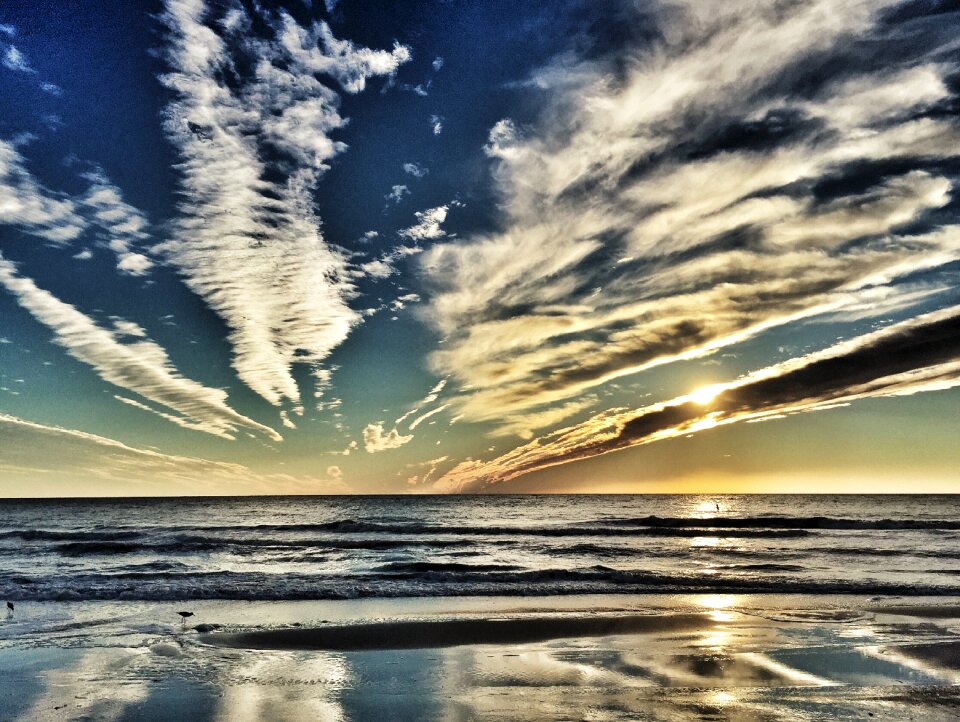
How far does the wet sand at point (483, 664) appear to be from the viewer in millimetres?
8062

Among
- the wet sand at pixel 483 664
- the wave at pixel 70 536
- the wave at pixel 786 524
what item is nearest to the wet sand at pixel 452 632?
the wet sand at pixel 483 664

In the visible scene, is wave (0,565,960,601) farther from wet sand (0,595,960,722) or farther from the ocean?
wet sand (0,595,960,722)

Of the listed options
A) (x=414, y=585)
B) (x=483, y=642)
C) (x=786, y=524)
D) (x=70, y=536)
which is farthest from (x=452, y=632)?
(x=786, y=524)

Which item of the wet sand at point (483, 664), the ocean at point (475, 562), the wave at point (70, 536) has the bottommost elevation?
the wet sand at point (483, 664)

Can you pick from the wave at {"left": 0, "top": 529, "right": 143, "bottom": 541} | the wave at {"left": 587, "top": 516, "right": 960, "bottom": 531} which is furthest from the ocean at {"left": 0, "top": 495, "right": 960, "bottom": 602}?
the wave at {"left": 587, "top": 516, "right": 960, "bottom": 531}

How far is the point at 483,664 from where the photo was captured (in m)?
10.3

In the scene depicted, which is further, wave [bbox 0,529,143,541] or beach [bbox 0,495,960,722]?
wave [bbox 0,529,143,541]

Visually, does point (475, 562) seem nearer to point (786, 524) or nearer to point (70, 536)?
point (70, 536)

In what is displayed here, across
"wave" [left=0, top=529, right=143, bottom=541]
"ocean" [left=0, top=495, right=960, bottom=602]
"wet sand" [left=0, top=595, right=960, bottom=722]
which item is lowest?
"wet sand" [left=0, top=595, right=960, bottom=722]

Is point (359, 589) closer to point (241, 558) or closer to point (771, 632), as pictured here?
point (771, 632)

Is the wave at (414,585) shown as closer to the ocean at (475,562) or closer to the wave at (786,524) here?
the ocean at (475,562)

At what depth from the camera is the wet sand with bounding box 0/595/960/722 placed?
806cm

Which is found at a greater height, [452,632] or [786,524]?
[786,524]

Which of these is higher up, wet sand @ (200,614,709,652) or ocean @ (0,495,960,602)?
ocean @ (0,495,960,602)
